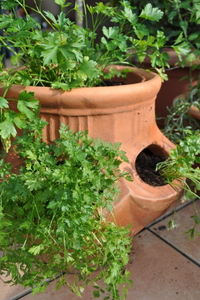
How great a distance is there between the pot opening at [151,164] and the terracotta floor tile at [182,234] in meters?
0.15

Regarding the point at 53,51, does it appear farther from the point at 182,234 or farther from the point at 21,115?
the point at 182,234

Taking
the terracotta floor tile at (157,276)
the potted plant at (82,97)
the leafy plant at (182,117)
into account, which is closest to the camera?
the potted plant at (82,97)

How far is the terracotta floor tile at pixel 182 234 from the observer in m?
1.41

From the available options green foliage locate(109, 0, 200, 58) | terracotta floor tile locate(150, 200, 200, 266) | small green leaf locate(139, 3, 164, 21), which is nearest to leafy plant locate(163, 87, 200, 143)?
green foliage locate(109, 0, 200, 58)

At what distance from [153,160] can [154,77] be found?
0.34 meters

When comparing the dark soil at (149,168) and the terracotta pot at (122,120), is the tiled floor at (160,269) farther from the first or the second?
the dark soil at (149,168)

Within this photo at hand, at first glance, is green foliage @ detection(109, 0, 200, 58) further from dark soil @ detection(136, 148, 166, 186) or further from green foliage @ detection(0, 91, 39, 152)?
green foliage @ detection(0, 91, 39, 152)

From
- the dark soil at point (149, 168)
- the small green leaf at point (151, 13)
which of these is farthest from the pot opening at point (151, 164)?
the small green leaf at point (151, 13)

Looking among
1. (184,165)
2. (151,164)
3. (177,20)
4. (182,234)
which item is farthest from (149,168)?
(177,20)

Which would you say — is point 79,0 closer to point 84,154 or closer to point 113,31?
point 113,31

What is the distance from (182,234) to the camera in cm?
151

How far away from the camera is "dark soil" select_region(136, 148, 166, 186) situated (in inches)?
53.2

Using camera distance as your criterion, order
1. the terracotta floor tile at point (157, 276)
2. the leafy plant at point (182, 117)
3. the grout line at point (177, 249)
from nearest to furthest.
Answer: the terracotta floor tile at point (157, 276), the grout line at point (177, 249), the leafy plant at point (182, 117)

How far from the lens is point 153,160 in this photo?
4.75 feet
